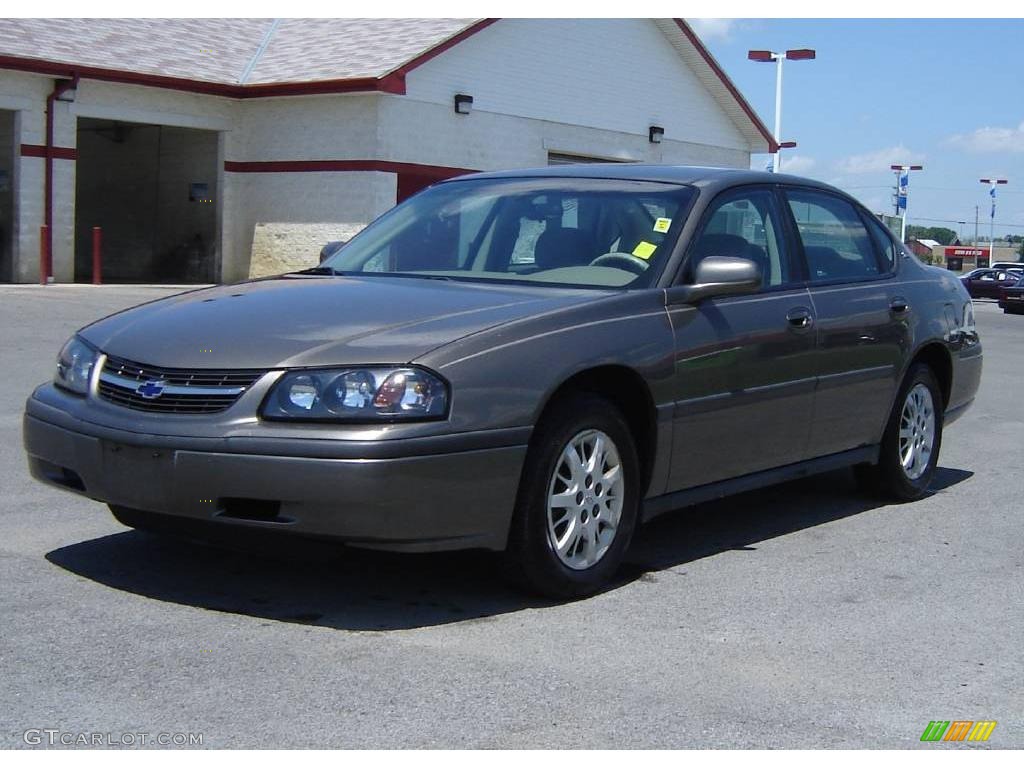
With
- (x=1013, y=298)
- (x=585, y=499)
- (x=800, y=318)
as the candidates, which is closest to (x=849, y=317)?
(x=800, y=318)

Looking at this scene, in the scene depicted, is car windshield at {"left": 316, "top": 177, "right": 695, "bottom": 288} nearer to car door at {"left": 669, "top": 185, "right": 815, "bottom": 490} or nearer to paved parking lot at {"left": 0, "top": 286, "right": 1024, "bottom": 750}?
car door at {"left": 669, "top": 185, "right": 815, "bottom": 490}

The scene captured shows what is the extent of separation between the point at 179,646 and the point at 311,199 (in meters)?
22.5

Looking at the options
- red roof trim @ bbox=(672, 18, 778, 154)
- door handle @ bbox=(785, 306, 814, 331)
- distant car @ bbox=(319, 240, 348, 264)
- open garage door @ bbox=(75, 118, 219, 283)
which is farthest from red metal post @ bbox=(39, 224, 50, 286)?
door handle @ bbox=(785, 306, 814, 331)

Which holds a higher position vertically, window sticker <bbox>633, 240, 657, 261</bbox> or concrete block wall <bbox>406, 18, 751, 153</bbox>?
concrete block wall <bbox>406, 18, 751, 153</bbox>

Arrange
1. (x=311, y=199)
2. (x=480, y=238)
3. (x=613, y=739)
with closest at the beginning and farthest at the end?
(x=613, y=739), (x=480, y=238), (x=311, y=199)

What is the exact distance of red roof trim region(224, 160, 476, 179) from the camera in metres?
25.8

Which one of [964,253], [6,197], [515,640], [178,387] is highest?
[6,197]

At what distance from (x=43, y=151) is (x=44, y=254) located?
1.67 m

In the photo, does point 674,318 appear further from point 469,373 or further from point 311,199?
point 311,199

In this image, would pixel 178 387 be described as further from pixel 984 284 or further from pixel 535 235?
pixel 984 284

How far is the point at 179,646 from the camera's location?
4535mm

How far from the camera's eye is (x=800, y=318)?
251 inches

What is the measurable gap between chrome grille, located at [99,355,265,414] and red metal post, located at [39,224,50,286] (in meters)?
19.9

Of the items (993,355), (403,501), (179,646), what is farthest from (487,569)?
(993,355)
